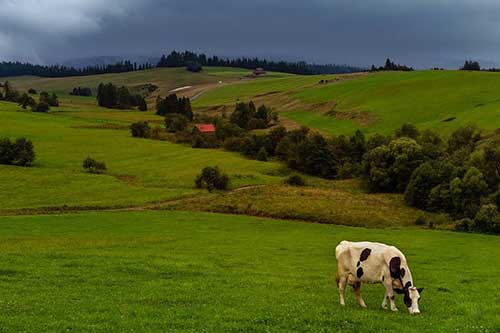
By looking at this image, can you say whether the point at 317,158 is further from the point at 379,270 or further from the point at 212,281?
the point at 379,270

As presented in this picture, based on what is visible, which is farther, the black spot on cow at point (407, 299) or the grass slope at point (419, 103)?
the grass slope at point (419, 103)

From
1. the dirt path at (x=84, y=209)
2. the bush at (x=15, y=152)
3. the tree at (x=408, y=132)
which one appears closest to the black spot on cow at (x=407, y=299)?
the dirt path at (x=84, y=209)

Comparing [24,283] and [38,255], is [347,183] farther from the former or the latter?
[24,283]

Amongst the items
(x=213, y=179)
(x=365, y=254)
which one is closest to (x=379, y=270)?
(x=365, y=254)

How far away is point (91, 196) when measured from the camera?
80000 mm

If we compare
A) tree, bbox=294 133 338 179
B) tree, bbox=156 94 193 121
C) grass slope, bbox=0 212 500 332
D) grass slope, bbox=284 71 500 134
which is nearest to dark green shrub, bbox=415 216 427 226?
grass slope, bbox=0 212 500 332

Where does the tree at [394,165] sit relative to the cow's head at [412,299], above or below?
below

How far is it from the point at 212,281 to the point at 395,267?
11.2m

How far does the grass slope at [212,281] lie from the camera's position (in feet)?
63.2

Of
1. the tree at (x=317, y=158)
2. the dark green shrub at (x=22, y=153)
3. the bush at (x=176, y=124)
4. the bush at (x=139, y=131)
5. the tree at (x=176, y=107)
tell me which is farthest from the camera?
the tree at (x=176, y=107)

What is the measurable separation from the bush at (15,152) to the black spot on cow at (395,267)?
92.6 metres

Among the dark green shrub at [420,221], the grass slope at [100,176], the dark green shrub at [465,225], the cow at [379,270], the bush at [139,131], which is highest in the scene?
the cow at [379,270]

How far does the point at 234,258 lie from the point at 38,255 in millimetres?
13950

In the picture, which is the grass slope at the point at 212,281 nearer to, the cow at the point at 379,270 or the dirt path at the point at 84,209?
the cow at the point at 379,270
